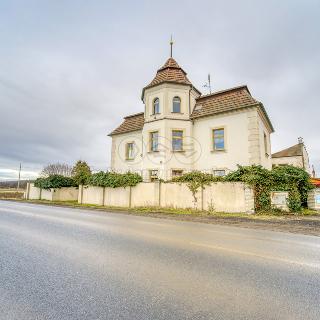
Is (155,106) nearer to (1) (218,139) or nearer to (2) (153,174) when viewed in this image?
(2) (153,174)

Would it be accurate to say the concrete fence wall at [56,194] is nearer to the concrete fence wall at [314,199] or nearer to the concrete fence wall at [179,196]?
the concrete fence wall at [179,196]

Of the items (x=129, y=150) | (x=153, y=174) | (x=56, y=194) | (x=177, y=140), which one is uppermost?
(x=177, y=140)

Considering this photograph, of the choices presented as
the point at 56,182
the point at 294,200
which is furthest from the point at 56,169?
the point at 294,200

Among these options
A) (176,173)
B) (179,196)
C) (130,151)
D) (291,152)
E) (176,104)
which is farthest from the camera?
(291,152)

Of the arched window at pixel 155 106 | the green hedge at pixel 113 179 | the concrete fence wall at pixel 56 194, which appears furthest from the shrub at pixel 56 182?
the arched window at pixel 155 106

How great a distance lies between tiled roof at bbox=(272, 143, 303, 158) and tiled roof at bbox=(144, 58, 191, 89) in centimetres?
2377

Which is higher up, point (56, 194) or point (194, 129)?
point (194, 129)

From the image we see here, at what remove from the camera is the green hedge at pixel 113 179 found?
67.6ft

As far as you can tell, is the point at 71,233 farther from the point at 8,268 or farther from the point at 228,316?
the point at 228,316

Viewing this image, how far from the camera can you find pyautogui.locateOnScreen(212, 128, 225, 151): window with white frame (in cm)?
2144

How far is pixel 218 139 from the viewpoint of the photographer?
856 inches

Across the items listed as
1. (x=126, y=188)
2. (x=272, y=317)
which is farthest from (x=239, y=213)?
(x=272, y=317)

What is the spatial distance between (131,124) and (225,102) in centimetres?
1039

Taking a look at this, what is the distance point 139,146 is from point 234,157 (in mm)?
9645
